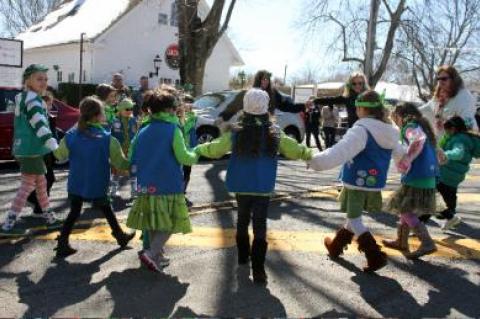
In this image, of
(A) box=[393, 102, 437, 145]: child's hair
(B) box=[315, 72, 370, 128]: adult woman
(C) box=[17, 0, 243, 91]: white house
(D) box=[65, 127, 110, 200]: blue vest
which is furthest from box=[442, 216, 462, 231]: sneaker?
(C) box=[17, 0, 243, 91]: white house

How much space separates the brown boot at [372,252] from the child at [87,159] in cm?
218

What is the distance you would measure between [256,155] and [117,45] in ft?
95.3

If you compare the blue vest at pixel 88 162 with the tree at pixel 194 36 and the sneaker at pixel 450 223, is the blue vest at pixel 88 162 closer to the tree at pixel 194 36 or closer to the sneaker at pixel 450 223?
the sneaker at pixel 450 223

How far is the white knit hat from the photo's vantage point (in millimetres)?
4500

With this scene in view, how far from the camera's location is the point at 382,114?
493 centimetres

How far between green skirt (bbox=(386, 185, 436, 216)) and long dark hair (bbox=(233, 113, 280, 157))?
5.44 feet

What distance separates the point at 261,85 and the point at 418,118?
7.58 ft

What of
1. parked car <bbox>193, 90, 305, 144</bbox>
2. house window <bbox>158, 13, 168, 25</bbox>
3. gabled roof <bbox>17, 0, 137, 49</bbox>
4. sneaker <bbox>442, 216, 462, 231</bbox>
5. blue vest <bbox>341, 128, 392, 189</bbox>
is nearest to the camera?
blue vest <bbox>341, 128, 392, 189</bbox>

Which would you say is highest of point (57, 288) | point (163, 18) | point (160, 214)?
point (163, 18)

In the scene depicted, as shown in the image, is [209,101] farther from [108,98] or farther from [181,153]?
[181,153]

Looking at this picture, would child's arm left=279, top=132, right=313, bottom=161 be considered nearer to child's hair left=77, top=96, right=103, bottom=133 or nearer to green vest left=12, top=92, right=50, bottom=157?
child's hair left=77, top=96, right=103, bottom=133

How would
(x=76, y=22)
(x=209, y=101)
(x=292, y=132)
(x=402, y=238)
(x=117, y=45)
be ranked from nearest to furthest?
(x=402, y=238) → (x=209, y=101) → (x=292, y=132) → (x=117, y=45) → (x=76, y=22)

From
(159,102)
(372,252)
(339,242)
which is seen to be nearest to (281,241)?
(339,242)

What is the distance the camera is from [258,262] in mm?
4562
